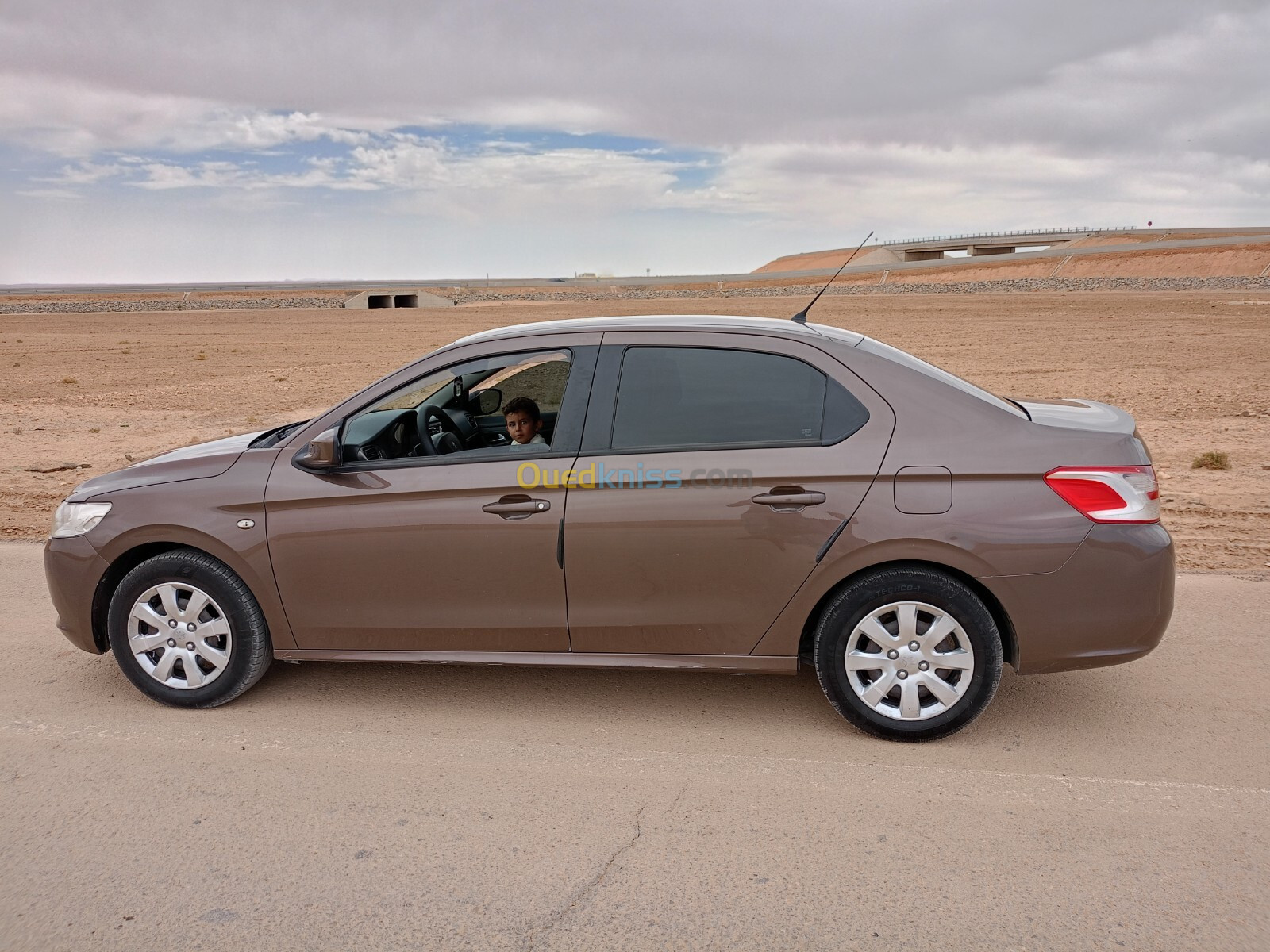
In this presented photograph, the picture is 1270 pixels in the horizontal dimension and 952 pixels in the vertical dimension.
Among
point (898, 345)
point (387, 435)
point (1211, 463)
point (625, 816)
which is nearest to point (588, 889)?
point (625, 816)

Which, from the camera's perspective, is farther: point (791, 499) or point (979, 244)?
point (979, 244)

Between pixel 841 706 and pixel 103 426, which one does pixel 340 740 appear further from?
pixel 103 426

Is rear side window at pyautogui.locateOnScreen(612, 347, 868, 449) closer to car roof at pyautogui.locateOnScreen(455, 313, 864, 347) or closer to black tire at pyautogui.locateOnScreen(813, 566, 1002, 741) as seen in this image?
car roof at pyautogui.locateOnScreen(455, 313, 864, 347)

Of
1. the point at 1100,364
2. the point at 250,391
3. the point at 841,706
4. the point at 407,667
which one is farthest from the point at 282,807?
the point at 1100,364

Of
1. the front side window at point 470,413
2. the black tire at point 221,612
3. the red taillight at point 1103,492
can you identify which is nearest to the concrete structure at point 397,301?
the front side window at point 470,413

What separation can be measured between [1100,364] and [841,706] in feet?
57.6

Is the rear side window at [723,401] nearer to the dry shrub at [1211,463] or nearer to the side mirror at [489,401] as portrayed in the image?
the side mirror at [489,401]

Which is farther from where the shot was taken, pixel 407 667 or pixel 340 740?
pixel 407 667

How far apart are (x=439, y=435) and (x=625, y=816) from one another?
2.09 metres

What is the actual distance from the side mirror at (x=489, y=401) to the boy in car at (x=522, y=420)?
0.56 metres

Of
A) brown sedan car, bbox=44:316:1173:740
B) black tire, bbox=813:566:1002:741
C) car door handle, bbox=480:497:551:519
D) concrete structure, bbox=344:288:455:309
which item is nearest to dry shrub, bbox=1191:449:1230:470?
brown sedan car, bbox=44:316:1173:740

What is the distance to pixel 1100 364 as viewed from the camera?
64.1ft

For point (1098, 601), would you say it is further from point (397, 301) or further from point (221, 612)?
point (397, 301)

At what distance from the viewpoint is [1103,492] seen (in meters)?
3.96
